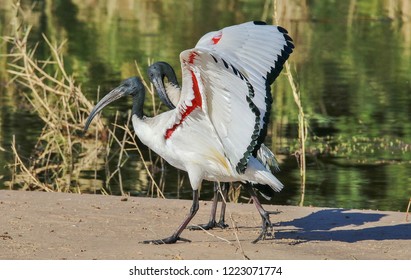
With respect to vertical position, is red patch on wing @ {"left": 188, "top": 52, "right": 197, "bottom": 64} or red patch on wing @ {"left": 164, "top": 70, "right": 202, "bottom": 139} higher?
red patch on wing @ {"left": 188, "top": 52, "right": 197, "bottom": 64}

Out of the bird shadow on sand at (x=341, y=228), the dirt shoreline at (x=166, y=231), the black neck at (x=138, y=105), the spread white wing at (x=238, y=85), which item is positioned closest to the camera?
the spread white wing at (x=238, y=85)

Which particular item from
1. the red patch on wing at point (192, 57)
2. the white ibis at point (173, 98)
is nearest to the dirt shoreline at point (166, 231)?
the white ibis at point (173, 98)

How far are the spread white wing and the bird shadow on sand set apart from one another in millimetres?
1069

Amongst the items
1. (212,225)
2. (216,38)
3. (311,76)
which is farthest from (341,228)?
(311,76)

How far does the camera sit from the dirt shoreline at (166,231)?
26.7ft

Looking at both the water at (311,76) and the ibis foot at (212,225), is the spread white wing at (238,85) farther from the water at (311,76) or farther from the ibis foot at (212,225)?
the water at (311,76)

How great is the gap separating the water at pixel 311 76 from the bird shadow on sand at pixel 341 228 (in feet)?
6.21

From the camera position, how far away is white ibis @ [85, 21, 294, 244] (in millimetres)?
7945

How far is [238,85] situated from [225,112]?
287 millimetres

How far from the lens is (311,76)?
2038 centimetres

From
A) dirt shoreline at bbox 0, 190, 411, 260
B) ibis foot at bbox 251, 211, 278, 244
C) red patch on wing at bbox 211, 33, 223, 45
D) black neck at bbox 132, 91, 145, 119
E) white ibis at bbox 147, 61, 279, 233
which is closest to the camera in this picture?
dirt shoreline at bbox 0, 190, 411, 260

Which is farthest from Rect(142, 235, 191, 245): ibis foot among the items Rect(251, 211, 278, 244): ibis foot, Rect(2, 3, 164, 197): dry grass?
Rect(2, 3, 164, 197): dry grass

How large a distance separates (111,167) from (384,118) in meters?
4.60

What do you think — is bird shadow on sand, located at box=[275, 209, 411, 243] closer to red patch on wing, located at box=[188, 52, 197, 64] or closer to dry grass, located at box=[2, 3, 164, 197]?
red patch on wing, located at box=[188, 52, 197, 64]
